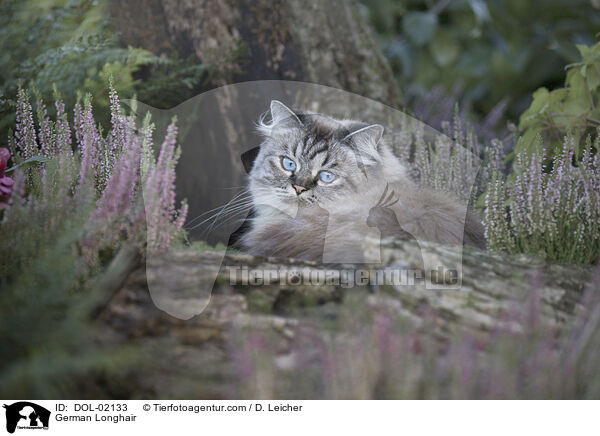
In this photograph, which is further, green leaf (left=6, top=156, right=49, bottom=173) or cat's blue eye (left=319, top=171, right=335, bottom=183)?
cat's blue eye (left=319, top=171, right=335, bottom=183)

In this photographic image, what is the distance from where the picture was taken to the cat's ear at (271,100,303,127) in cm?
166

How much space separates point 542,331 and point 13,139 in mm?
1678

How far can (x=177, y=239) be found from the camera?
4.61 ft

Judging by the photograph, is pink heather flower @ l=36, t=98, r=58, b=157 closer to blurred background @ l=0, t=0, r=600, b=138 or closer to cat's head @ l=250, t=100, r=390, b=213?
blurred background @ l=0, t=0, r=600, b=138

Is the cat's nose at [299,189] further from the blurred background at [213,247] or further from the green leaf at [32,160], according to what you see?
the green leaf at [32,160]

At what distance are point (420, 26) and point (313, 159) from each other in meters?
2.46

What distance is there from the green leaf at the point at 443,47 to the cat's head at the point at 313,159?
7.52 ft

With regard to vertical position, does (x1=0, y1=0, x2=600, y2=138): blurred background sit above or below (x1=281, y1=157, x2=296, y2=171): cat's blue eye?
above

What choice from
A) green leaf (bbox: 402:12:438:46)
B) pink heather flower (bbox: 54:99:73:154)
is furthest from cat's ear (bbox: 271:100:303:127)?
green leaf (bbox: 402:12:438:46)

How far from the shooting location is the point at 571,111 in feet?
6.04

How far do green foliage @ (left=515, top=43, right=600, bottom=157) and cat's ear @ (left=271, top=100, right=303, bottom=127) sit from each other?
841 millimetres

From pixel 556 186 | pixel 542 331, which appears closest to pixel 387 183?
pixel 556 186

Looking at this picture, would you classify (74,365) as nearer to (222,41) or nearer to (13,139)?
(13,139)
